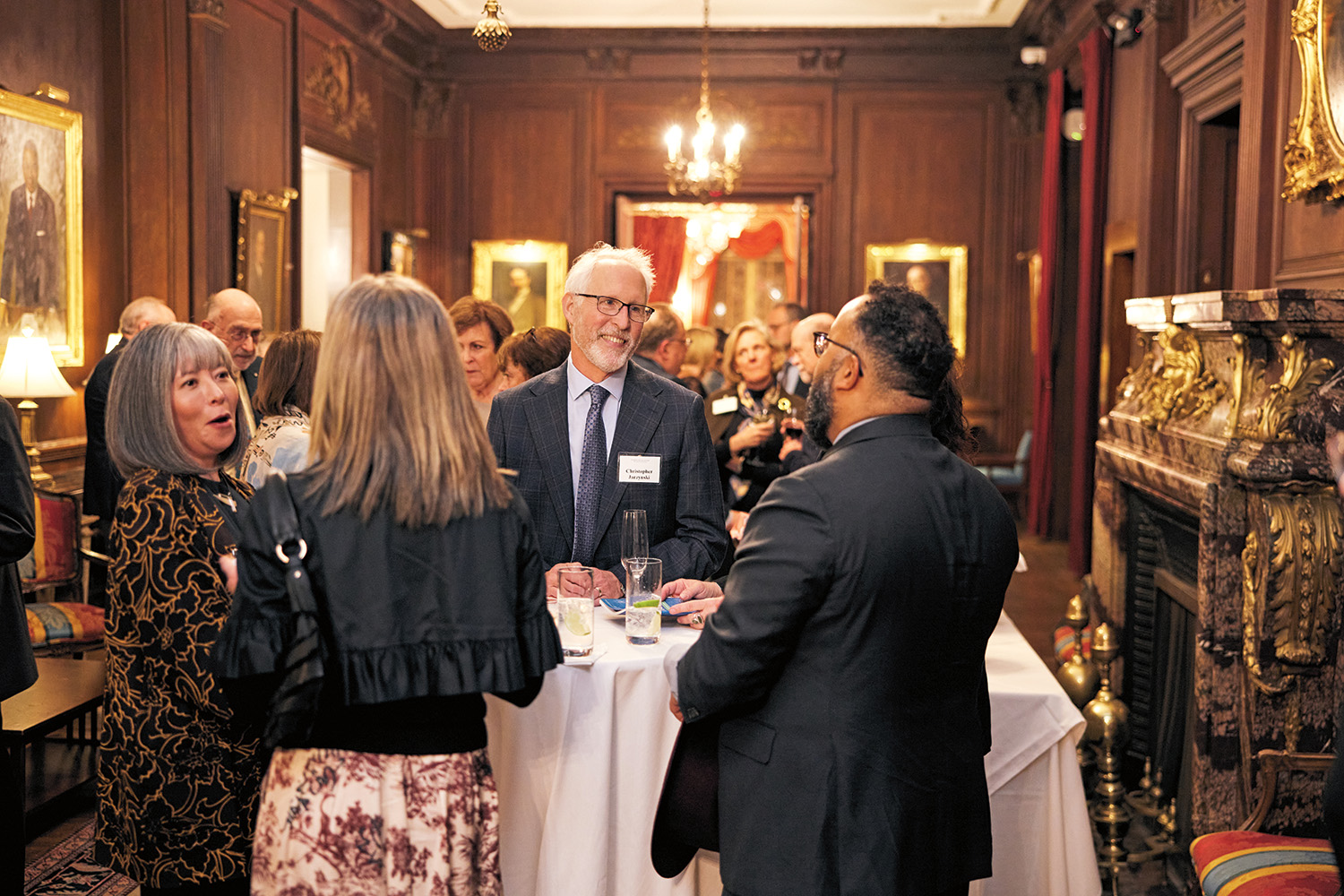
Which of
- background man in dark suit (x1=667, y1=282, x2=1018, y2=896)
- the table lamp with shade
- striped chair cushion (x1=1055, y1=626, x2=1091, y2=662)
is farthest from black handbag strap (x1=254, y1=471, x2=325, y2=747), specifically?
the table lamp with shade

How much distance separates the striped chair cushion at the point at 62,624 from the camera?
464 cm

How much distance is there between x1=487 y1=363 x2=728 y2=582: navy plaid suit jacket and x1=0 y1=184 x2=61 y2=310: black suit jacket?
3650 millimetres

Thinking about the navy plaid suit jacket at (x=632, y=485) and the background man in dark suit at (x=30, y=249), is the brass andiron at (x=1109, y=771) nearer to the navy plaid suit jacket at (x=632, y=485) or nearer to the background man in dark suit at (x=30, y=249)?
the navy plaid suit jacket at (x=632, y=485)

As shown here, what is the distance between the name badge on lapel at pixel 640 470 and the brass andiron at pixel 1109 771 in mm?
1682

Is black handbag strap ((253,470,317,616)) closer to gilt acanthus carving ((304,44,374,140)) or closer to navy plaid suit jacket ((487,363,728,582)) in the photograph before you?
navy plaid suit jacket ((487,363,728,582))

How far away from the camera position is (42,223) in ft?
18.8

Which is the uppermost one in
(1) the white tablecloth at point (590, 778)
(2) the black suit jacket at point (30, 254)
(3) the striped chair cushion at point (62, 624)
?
(2) the black suit jacket at point (30, 254)

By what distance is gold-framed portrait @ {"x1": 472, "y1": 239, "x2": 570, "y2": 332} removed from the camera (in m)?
11.2

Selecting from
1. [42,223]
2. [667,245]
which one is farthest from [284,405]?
[667,245]

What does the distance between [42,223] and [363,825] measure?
505cm

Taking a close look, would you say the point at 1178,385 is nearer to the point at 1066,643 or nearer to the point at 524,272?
the point at 1066,643

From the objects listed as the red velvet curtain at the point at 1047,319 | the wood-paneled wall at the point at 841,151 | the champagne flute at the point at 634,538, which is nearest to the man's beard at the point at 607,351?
the champagne flute at the point at 634,538

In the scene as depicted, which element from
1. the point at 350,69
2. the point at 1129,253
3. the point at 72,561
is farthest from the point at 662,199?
the point at 72,561

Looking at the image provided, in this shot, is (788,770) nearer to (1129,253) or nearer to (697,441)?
(697,441)
